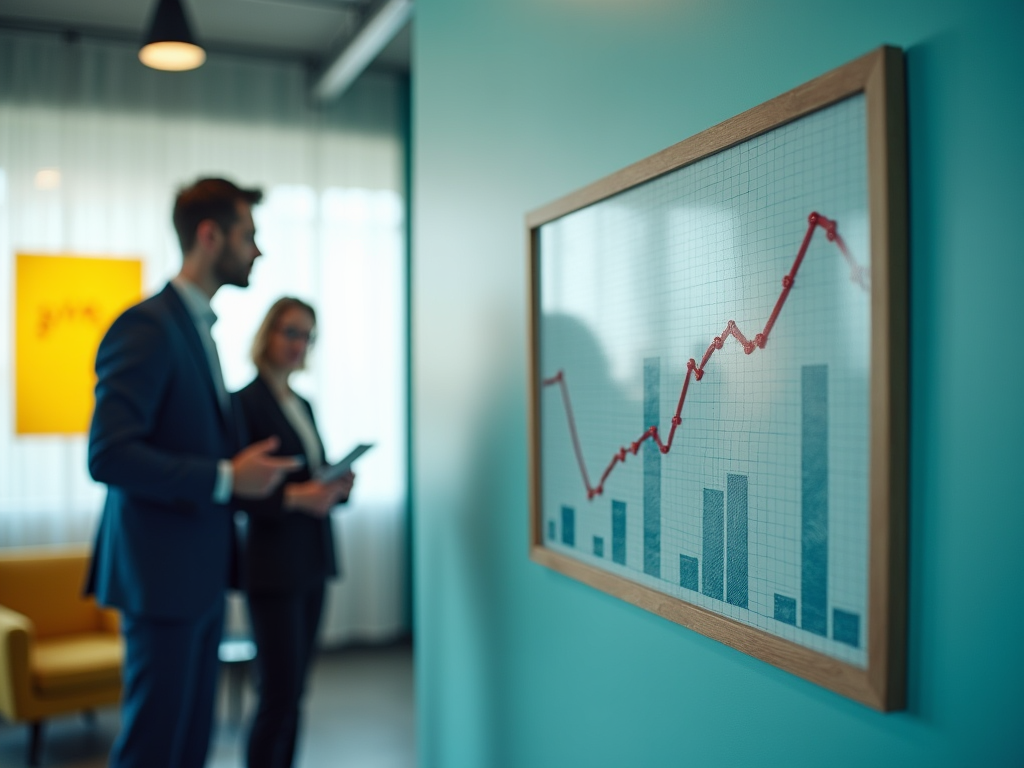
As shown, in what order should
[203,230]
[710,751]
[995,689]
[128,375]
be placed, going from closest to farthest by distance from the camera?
[995,689] → [710,751] → [128,375] → [203,230]

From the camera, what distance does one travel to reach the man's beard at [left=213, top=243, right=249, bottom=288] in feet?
8.04

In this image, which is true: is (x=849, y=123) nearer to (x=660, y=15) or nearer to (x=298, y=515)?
(x=660, y=15)

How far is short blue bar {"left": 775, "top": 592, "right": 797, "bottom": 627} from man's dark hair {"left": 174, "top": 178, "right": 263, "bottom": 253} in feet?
6.06

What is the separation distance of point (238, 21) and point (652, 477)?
398cm

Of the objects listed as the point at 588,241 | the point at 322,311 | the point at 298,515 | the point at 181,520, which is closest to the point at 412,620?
the point at 322,311

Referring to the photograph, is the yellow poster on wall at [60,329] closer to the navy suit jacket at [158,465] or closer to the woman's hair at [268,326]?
the woman's hair at [268,326]

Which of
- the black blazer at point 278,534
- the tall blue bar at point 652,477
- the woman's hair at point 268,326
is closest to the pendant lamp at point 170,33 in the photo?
the woman's hair at point 268,326

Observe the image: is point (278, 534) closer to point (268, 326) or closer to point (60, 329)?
point (268, 326)

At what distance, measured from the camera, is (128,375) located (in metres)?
2.12

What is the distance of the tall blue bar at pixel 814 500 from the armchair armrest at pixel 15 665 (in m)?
3.19

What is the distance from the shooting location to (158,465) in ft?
6.86

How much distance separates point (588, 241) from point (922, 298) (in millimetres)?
752

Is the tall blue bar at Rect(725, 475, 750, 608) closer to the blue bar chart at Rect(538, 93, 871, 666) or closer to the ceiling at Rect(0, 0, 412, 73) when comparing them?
the blue bar chart at Rect(538, 93, 871, 666)

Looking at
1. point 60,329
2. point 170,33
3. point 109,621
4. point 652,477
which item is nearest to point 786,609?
point 652,477
